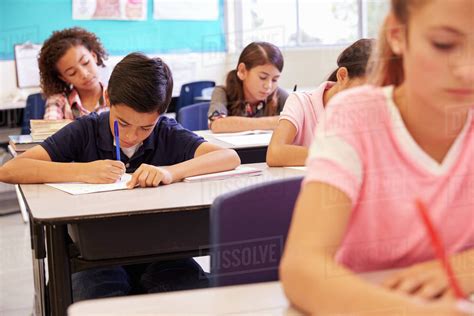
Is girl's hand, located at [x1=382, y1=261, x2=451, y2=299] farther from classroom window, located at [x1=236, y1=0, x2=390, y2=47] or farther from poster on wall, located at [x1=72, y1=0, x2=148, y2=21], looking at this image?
poster on wall, located at [x1=72, y1=0, x2=148, y2=21]

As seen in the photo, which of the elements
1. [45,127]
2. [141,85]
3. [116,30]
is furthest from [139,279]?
[116,30]

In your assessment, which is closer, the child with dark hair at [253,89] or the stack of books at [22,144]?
the stack of books at [22,144]

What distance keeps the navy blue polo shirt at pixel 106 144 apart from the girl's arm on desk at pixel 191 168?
0.26ft

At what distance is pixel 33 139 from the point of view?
2459 millimetres

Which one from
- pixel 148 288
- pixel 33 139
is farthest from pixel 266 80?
pixel 148 288

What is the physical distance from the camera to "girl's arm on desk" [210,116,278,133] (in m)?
2.79

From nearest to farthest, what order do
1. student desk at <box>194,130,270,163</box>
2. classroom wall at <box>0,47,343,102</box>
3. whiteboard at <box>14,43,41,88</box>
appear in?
1. student desk at <box>194,130,270,163</box>
2. whiteboard at <box>14,43,41,88</box>
3. classroom wall at <box>0,47,343,102</box>

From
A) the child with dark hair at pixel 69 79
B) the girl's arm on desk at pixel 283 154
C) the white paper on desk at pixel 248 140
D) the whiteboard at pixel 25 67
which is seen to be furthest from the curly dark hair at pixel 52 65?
the girl's arm on desk at pixel 283 154

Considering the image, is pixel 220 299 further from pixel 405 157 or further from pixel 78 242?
pixel 78 242

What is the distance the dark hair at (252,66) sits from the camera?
298cm

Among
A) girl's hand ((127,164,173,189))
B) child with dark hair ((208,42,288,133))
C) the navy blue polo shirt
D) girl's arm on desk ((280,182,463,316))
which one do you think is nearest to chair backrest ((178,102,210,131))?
child with dark hair ((208,42,288,133))

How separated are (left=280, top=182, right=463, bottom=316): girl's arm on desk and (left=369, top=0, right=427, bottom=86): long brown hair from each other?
16 cm

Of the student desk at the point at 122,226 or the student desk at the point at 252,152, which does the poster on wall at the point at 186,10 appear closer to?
the student desk at the point at 252,152

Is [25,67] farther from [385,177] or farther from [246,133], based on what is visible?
[385,177]
